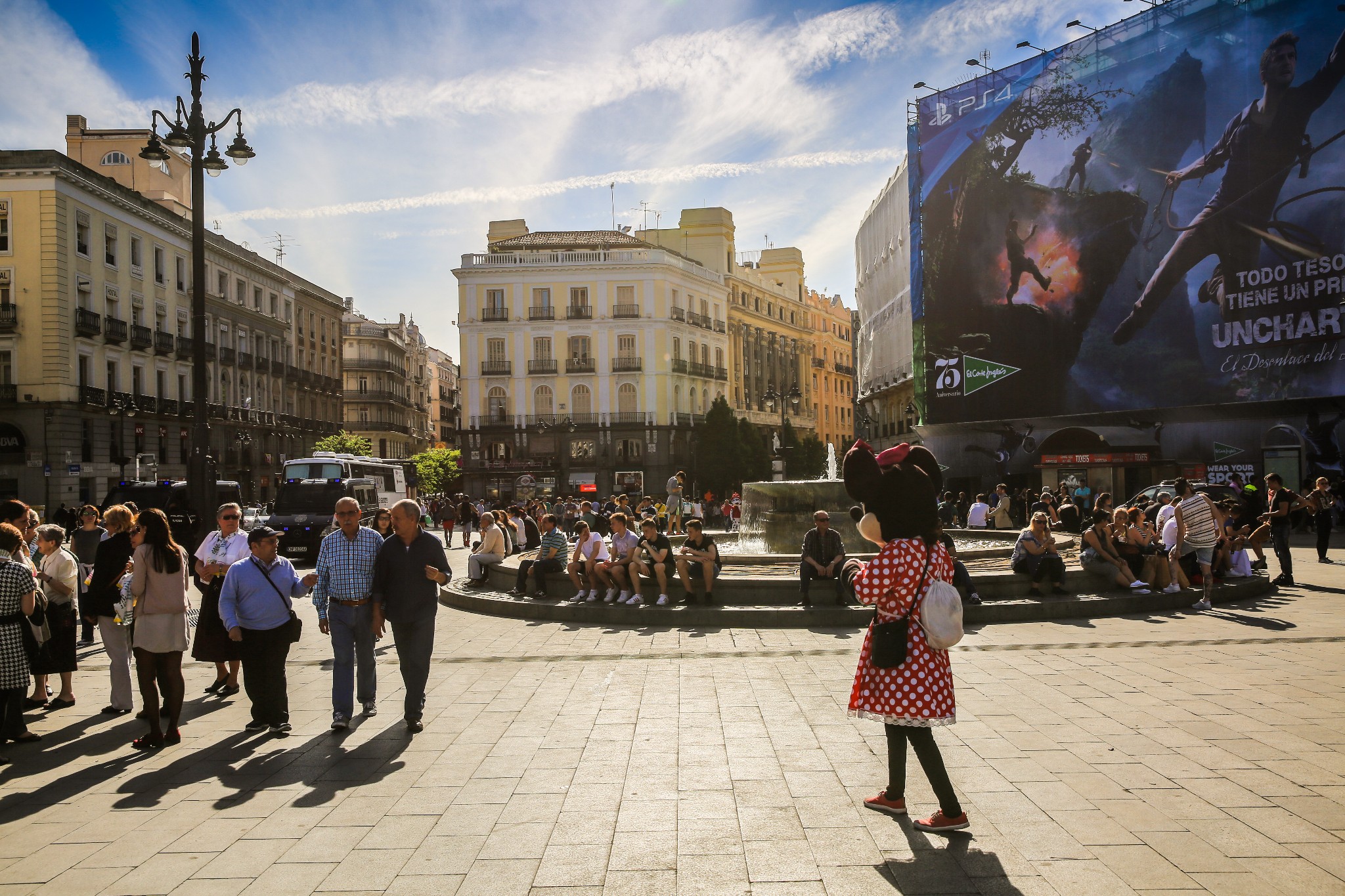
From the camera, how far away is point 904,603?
5027mm

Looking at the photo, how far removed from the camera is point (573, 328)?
2447 inches

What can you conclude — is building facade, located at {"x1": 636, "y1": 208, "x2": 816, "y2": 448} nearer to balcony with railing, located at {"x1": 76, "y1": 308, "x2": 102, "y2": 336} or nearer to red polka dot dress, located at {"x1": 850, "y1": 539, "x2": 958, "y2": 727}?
balcony with railing, located at {"x1": 76, "y1": 308, "x2": 102, "y2": 336}

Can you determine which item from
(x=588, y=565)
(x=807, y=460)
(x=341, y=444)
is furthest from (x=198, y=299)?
(x=807, y=460)

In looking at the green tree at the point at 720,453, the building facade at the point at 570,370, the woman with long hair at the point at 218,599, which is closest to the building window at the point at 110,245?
the building facade at the point at 570,370

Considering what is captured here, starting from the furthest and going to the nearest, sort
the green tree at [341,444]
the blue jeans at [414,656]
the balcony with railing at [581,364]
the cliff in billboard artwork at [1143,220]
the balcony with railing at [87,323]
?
the green tree at [341,444] < the balcony with railing at [581,364] < the balcony with railing at [87,323] < the cliff in billboard artwork at [1143,220] < the blue jeans at [414,656]

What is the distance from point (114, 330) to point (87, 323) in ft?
5.77

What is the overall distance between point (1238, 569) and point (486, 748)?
1254 cm

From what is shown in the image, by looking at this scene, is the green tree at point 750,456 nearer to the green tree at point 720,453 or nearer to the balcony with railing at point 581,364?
the green tree at point 720,453

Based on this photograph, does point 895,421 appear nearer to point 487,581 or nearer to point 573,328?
point 573,328

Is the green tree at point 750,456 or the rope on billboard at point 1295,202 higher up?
the rope on billboard at point 1295,202

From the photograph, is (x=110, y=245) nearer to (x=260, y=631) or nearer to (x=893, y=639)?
(x=260, y=631)

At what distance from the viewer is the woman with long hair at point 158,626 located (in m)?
7.05

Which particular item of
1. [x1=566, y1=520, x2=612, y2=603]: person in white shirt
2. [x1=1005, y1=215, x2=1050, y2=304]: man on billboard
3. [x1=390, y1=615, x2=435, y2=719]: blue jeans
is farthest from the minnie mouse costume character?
[x1=1005, y1=215, x2=1050, y2=304]: man on billboard

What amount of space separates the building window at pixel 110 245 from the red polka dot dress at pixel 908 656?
153 feet
